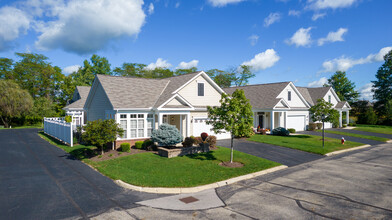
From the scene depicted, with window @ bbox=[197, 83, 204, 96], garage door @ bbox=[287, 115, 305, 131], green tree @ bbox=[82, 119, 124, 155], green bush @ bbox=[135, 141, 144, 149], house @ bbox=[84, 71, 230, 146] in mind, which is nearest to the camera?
green tree @ bbox=[82, 119, 124, 155]

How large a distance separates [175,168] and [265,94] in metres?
24.3

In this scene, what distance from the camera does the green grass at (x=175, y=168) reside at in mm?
11637

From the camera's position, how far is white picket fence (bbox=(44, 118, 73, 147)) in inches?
846

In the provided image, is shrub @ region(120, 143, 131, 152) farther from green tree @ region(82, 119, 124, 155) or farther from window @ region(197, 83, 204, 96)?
window @ region(197, 83, 204, 96)

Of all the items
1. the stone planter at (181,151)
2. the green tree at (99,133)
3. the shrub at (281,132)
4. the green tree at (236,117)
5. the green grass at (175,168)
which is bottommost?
the green grass at (175,168)

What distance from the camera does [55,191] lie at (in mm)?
10297

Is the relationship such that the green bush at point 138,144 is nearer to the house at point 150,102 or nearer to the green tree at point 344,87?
the house at point 150,102

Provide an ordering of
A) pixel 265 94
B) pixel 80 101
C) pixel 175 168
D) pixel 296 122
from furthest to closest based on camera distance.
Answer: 1. pixel 296 122
2. pixel 265 94
3. pixel 80 101
4. pixel 175 168

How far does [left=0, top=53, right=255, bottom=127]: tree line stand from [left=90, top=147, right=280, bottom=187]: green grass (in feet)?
116

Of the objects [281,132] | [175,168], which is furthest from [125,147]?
[281,132]

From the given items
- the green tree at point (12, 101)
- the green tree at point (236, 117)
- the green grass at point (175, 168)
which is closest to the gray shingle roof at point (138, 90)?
the green grass at point (175, 168)

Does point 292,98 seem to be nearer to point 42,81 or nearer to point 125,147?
point 125,147

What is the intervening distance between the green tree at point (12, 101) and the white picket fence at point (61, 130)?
1585cm

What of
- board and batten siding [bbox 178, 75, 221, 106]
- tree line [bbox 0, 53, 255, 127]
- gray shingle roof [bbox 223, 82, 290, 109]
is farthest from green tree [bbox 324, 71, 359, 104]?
board and batten siding [bbox 178, 75, 221, 106]
